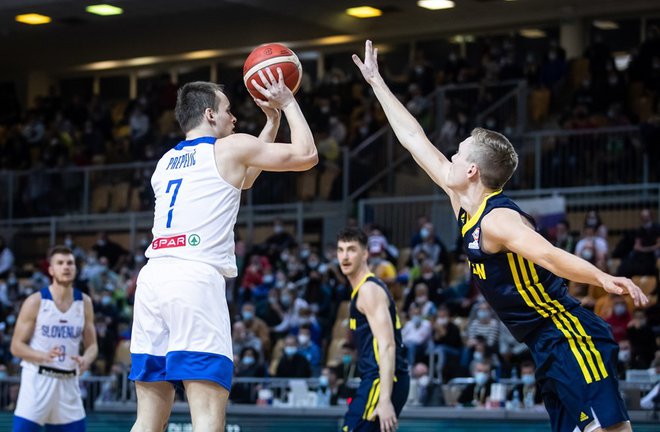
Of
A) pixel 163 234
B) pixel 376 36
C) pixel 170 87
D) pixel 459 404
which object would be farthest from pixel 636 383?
pixel 170 87

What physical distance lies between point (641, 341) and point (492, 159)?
8.99 m

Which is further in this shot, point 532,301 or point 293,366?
point 293,366

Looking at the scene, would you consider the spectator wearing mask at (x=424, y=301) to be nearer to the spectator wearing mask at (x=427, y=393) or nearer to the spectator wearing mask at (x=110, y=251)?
the spectator wearing mask at (x=427, y=393)

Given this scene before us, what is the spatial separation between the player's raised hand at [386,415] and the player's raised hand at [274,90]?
2.57 m

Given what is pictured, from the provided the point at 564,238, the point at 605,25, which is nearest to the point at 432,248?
the point at 564,238

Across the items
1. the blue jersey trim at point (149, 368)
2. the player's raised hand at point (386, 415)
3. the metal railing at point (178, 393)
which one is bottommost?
the metal railing at point (178, 393)

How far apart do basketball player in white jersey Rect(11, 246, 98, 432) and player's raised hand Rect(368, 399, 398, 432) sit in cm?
287

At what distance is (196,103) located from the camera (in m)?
6.50

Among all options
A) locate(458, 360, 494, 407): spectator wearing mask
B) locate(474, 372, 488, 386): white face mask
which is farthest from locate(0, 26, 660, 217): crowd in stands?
locate(458, 360, 494, 407): spectator wearing mask

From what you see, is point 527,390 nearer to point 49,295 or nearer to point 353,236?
point 353,236

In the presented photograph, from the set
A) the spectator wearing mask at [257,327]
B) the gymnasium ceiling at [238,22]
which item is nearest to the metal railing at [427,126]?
the gymnasium ceiling at [238,22]

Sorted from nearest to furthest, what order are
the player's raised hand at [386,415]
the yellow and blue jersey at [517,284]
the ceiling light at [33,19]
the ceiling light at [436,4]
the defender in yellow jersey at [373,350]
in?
the yellow and blue jersey at [517,284], the player's raised hand at [386,415], the defender in yellow jersey at [373,350], the ceiling light at [436,4], the ceiling light at [33,19]

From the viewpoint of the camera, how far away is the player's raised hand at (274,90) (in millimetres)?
6527

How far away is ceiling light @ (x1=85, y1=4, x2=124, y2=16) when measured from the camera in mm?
21562
